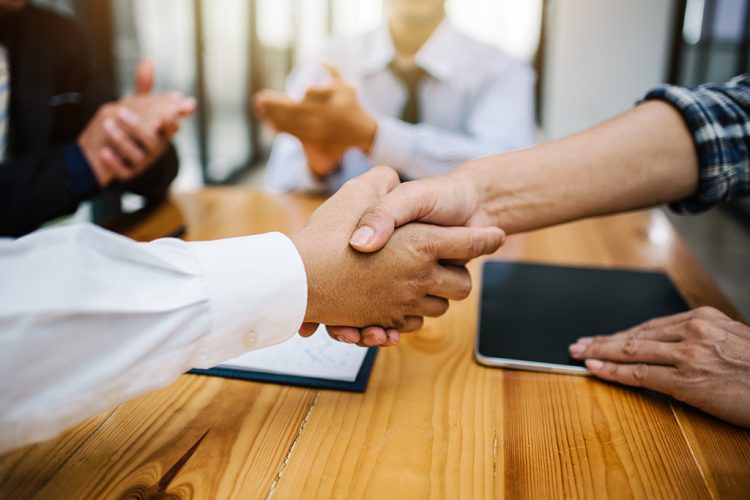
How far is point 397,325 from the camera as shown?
2.25 feet

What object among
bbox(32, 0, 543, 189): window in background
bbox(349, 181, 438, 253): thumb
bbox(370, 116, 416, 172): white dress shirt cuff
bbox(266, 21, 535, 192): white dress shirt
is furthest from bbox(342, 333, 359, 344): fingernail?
bbox(32, 0, 543, 189): window in background

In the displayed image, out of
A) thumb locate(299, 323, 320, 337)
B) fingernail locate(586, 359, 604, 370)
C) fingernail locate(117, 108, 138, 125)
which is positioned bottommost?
fingernail locate(586, 359, 604, 370)

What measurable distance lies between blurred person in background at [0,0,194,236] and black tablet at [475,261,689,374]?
2.69 ft

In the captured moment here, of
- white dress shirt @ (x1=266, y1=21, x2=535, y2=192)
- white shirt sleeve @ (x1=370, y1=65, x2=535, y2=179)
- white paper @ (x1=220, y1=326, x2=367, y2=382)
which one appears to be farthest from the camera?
white dress shirt @ (x1=266, y1=21, x2=535, y2=192)

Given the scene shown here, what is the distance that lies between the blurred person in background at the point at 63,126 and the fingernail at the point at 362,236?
2.55ft

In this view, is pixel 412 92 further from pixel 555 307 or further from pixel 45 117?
pixel 555 307

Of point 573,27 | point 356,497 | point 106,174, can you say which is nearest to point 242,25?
point 573,27

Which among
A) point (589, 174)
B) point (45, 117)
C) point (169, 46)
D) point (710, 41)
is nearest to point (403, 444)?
point (589, 174)

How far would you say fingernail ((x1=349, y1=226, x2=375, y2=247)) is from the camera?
63 centimetres

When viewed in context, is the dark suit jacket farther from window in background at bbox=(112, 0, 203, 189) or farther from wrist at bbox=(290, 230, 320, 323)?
window in background at bbox=(112, 0, 203, 189)

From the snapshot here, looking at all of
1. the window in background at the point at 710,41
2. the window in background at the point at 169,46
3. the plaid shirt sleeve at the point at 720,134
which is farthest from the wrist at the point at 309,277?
the window in background at the point at 710,41

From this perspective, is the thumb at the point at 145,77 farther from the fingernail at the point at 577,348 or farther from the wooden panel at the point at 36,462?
the fingernail at the point at 577,348

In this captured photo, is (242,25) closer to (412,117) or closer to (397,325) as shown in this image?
(412,117)

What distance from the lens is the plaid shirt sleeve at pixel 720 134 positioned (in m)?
0.82
